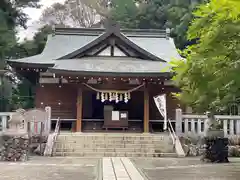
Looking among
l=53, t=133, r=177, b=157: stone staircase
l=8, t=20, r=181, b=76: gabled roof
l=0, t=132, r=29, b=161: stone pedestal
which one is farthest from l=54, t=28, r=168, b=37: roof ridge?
l=0, t=132, r=29, b=161: stone pedestal

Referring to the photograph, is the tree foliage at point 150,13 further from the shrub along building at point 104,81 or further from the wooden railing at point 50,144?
the wooden railing at point 50,144

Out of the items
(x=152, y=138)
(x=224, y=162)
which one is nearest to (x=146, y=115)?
(x=152, y=138)

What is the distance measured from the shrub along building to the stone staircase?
1.52 meters

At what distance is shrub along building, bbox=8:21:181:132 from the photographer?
15477 mm

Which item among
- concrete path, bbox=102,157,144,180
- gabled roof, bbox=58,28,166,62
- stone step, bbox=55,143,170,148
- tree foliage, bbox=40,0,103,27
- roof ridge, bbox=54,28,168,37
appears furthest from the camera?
tree foliage, bbox=40,0,103,27

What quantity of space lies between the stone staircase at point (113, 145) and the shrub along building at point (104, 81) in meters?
1.52

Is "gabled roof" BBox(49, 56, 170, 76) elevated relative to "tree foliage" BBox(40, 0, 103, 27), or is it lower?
lower

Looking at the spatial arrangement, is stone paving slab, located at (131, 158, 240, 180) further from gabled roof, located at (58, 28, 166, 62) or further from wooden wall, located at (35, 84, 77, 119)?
wooden wall, located at (35, 84, 77, 119)

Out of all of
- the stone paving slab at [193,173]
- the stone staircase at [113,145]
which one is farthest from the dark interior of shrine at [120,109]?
the stone paving slab at [193,173]

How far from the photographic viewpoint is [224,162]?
11.0m

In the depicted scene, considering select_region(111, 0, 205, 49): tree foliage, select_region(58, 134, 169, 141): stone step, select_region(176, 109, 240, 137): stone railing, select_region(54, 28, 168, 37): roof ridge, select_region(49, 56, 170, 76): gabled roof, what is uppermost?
select_region(111, 0, 205, 49): tree foliage

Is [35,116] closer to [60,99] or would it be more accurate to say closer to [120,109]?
[60,99]

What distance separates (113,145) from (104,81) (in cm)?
429

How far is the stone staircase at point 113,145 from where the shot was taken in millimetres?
12711
